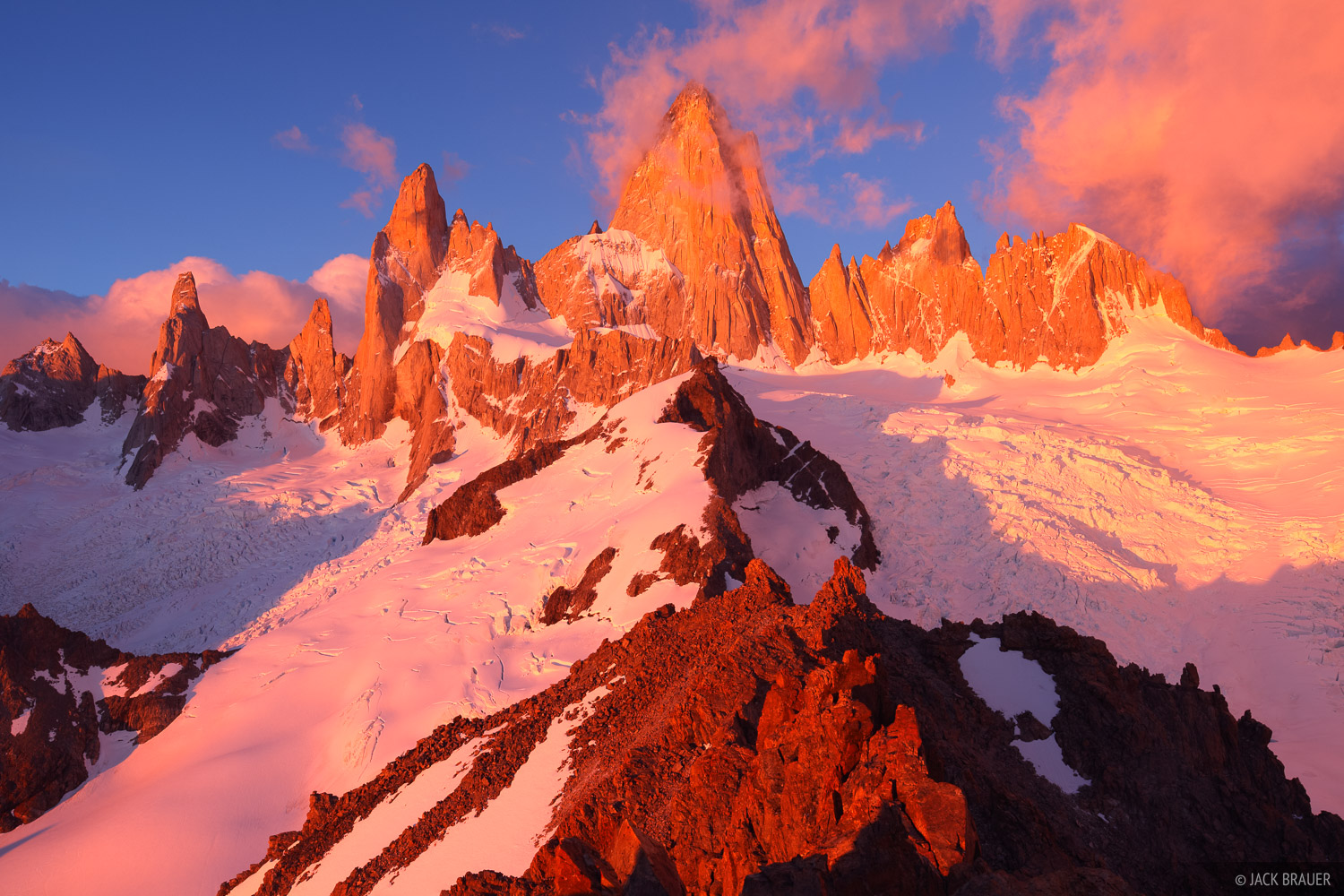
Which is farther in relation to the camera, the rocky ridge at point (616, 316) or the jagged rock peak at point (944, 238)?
the jagged rock peak at point (944, 238)

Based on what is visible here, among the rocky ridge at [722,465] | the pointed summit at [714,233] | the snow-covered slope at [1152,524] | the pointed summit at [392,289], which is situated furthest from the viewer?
the pointed summit at [714,233]

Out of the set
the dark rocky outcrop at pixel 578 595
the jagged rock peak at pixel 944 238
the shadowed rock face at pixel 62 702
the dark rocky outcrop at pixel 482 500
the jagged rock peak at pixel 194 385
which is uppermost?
the jagged rock peak at pixel 944 238

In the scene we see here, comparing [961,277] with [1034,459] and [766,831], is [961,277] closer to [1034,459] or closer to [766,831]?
[1034,459]

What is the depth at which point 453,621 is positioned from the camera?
1125 inches

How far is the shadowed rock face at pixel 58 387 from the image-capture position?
81.7m

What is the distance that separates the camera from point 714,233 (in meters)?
111

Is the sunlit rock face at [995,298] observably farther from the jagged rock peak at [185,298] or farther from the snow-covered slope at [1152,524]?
the jagged rock peak at [185,298]

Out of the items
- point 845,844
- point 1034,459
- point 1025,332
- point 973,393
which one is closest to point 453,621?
point 845,844

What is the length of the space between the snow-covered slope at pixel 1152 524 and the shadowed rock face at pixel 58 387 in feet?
263

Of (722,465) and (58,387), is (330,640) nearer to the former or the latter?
(722,465)

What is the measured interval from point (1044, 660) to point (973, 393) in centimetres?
7225

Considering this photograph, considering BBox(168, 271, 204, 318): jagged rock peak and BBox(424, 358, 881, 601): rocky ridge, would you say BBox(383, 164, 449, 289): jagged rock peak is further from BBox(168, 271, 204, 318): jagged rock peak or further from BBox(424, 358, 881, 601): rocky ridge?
BBox(424, 358, 881, 601): rocky ridge

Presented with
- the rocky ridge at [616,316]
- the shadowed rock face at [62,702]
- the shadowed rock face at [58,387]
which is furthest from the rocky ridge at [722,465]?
the shadowed rock face at [58,387]

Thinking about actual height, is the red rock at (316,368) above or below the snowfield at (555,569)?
above
